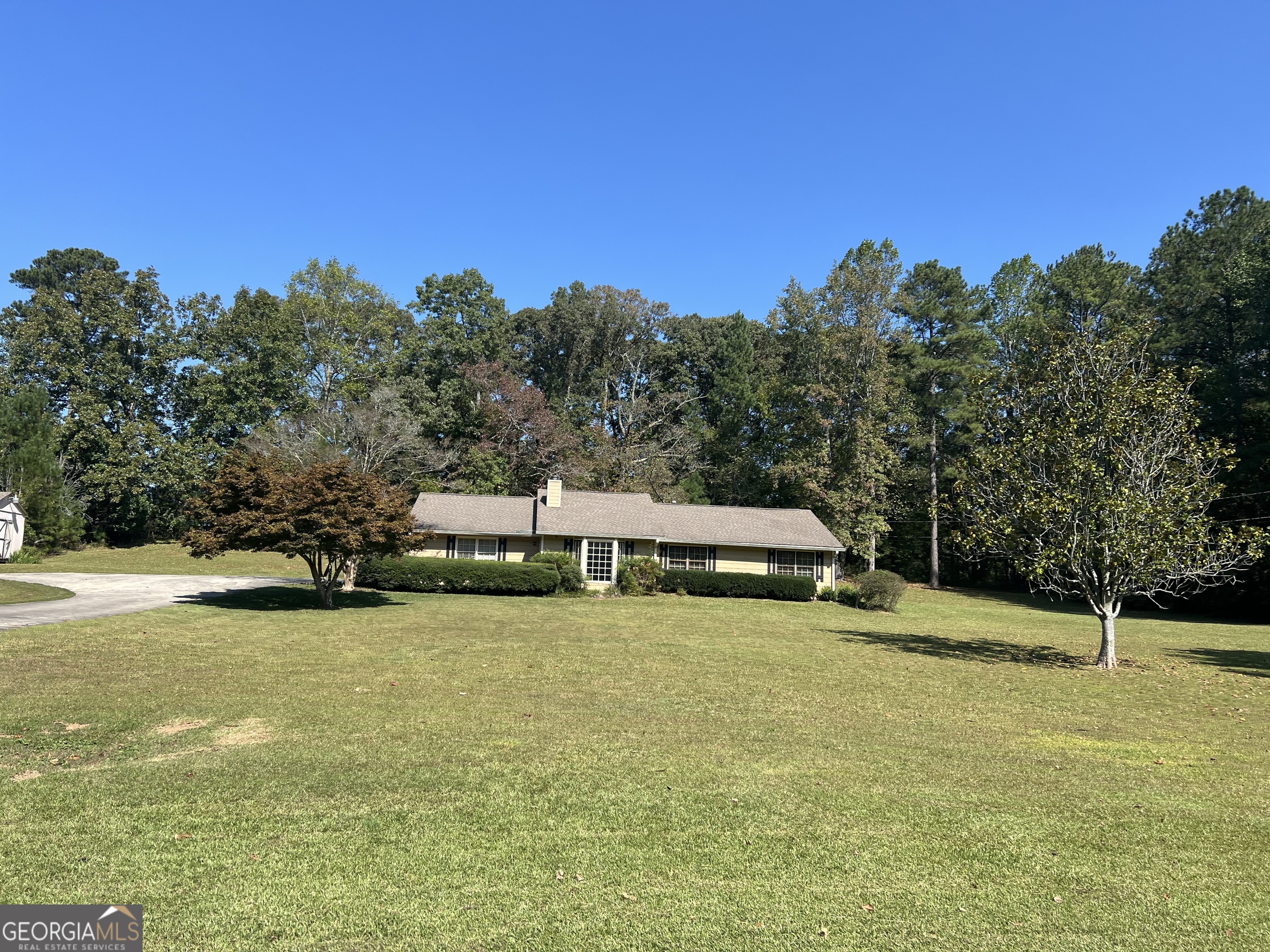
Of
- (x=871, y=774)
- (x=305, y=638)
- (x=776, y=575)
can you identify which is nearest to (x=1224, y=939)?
(x=871, y=774)

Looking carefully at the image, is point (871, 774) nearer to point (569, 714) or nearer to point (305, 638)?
point (569, 714)

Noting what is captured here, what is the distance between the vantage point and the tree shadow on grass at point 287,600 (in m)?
21.0

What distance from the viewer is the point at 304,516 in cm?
2022

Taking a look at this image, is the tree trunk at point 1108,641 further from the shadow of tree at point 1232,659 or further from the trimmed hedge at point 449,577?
the trimmed hedge at point 449,577

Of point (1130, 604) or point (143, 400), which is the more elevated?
point (143, 400)

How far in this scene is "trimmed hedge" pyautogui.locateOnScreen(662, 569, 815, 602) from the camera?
30.7 meters

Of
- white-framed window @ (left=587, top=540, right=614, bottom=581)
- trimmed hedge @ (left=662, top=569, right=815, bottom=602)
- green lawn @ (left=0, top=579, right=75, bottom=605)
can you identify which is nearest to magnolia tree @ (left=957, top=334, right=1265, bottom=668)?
trimmed hedge @ (left=662, top=569, right=815, bottom=602)

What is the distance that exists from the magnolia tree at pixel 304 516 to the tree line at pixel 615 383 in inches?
623

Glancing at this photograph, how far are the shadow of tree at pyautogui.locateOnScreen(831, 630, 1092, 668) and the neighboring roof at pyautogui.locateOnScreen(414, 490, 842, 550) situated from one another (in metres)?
12.4

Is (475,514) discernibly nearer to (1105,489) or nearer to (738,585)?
(738,585)

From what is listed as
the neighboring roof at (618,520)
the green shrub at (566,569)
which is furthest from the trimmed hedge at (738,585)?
the green shrub at (566,569)

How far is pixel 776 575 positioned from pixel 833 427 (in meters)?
14.9

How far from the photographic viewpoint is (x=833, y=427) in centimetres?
4297

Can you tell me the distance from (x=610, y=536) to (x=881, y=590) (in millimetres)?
11250
